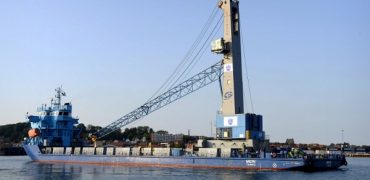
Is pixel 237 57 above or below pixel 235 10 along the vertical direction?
below

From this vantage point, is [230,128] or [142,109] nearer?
[230,128]

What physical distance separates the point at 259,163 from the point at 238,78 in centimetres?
1185

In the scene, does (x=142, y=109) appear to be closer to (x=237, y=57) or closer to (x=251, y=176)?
(x=237, y=57)

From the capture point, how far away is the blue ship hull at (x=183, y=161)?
49094 millimetres

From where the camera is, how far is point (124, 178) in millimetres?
42062

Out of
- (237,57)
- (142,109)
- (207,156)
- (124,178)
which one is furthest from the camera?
(142,109)

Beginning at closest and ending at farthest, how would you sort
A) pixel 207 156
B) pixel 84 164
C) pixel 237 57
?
pixel 207 156 < pixel 237 57 < pixel 84 164

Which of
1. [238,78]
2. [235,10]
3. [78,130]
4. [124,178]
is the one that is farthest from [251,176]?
[78,130]

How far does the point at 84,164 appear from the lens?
64375 mm

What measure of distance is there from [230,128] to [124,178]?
1799cm

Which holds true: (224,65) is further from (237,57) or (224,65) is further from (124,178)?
(124,178)

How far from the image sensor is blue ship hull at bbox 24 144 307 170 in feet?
161

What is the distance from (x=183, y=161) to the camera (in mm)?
54812

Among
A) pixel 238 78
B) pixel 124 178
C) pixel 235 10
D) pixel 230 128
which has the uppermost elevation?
pixel 235 10
